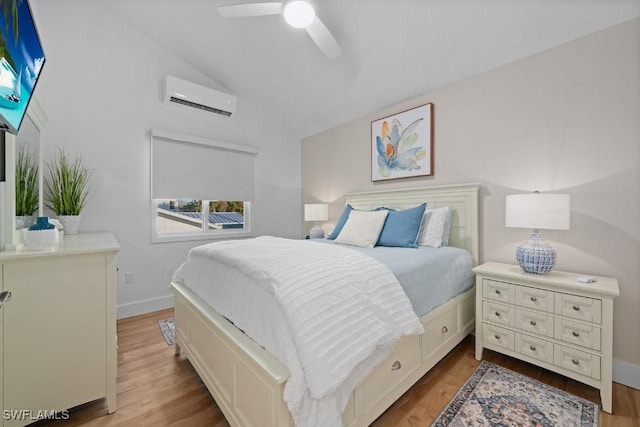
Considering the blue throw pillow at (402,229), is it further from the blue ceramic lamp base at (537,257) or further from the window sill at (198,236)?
the window sill at (198,236)

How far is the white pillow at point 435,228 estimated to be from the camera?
2.31 meters

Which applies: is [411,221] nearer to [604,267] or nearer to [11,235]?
[604,267]

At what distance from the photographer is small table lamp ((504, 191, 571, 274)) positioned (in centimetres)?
163

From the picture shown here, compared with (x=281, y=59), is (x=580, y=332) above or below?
below

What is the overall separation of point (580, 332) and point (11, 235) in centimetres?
322

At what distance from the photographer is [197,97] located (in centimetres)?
321

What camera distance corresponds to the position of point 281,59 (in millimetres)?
2979

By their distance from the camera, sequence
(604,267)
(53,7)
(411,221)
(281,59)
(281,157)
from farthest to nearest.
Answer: (281,157)
(281,59)
(53,7)
(411,221)
(604,267)

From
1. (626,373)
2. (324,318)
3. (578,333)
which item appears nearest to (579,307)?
(578,333)

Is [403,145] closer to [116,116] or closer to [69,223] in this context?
[116,116]

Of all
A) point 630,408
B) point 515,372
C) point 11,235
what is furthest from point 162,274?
point 630,408

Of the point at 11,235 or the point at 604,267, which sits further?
the point at 604,267

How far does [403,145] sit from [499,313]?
1.83 meters

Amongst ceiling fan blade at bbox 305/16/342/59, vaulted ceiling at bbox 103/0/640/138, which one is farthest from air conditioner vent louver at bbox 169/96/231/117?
ceiling fan blade at bbox 305/16/342/59
